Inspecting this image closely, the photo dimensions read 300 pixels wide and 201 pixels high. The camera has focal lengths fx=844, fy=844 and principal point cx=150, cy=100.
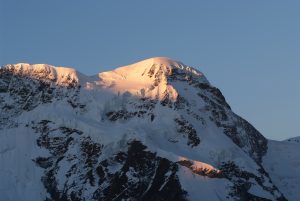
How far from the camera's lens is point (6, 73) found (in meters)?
196

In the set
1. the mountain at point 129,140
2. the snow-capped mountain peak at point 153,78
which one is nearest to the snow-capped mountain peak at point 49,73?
the mountain at point 129,140

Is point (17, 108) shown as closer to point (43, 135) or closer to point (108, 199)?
point (43, 135)

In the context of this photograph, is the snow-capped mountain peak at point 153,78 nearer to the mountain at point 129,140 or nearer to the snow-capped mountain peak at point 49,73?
the mountain at point 129,140

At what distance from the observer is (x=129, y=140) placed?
172 m

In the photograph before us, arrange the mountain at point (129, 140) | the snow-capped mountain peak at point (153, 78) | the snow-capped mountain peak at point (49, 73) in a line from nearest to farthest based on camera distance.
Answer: the mountain at point (129, 140), the snow-capped mountain peak at point (153, 78), the snow-capped mountain peak at point (49, 73)

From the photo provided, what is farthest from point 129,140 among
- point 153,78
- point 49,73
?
point 49,73

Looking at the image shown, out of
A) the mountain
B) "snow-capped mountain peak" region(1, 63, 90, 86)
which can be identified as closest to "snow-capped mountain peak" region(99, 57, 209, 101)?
the mountain

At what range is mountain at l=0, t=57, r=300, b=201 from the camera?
6580 inches

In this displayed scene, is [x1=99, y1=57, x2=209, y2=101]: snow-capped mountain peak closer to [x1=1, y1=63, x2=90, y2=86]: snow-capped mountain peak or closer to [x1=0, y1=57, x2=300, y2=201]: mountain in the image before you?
[x1=0, y1=57, x2=300, y2=201]: mountain

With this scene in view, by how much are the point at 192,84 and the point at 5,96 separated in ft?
140

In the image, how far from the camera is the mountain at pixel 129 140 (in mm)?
167125

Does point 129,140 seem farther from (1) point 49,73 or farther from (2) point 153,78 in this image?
(1) point 49,73

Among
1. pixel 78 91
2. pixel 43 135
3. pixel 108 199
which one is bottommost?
pixel 108 199

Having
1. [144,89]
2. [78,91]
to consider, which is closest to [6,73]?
[78,91]
